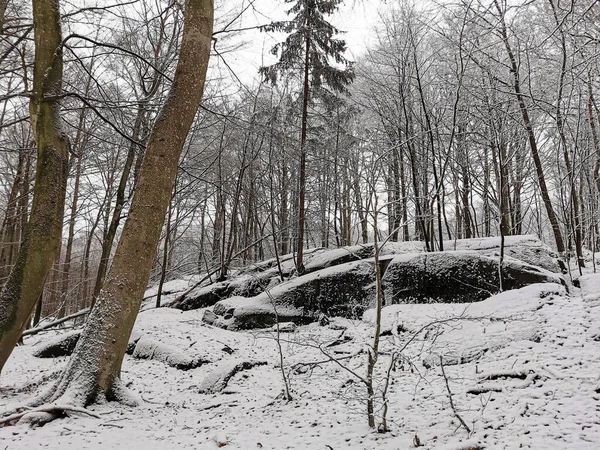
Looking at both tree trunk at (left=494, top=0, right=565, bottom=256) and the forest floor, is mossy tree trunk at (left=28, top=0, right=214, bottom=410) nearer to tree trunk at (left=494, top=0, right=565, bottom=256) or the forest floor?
the forest floor

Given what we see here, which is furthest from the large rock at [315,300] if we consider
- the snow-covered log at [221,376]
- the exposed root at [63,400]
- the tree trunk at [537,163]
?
the exposed root at [63,400]

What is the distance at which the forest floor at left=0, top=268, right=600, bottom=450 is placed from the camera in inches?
120

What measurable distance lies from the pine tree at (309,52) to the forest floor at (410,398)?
6.22m

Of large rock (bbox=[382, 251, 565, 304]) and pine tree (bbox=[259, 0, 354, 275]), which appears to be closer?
large rock (bbox=[382, 251, 565, 304])

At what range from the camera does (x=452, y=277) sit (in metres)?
7.96

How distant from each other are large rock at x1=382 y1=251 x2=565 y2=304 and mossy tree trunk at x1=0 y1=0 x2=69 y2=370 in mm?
5995

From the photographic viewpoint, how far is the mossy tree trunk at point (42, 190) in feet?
9.17

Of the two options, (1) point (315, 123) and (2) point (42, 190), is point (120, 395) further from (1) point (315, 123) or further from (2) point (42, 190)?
(1) point (315, 123)

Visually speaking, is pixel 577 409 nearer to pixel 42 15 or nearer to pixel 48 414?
pixel 48 414

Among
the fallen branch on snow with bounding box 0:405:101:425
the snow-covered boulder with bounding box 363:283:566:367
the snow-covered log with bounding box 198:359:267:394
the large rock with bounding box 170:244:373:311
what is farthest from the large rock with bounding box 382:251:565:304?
the fallen branch on snow with bounding box 0:405:101:425

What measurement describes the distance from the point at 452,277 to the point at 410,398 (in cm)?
452

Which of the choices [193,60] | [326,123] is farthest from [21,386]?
[326,123]

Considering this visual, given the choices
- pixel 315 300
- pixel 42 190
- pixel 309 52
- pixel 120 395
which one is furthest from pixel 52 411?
pixel 309 52

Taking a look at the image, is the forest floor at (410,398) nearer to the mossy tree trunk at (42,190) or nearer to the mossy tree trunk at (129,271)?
the mossy tree trunk at (129,271)
